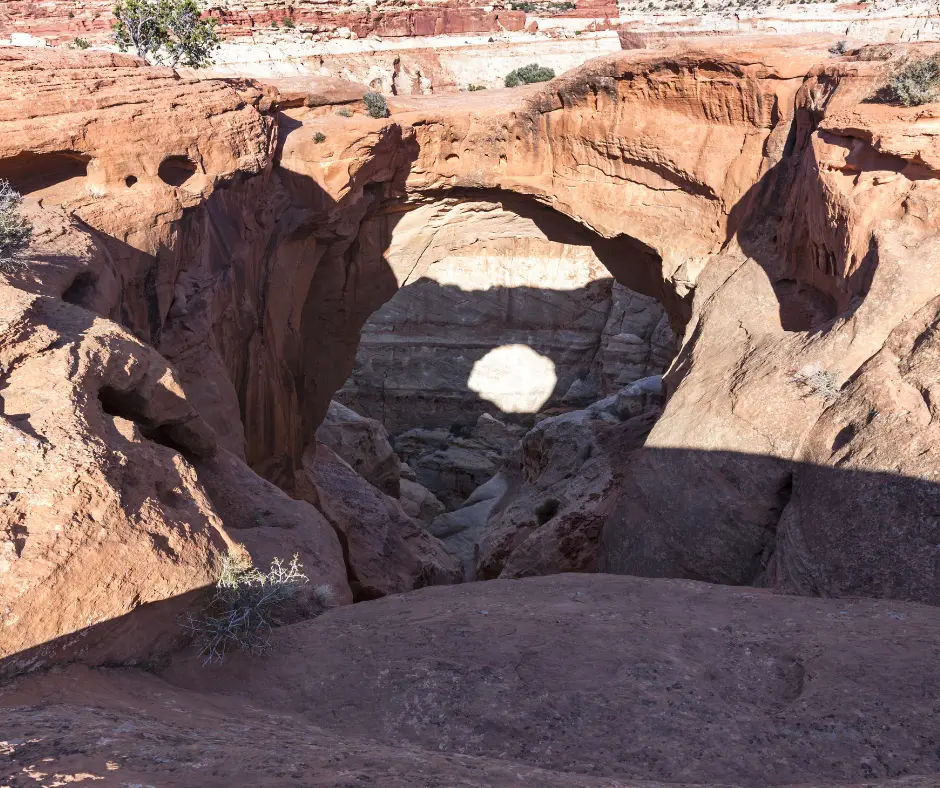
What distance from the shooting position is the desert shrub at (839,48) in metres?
12.2

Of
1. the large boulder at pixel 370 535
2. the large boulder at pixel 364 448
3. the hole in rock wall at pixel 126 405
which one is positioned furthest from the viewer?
the large boulder at pixel 364 448

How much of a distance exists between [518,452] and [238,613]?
1683 cm

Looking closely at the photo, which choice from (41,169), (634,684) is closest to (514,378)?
(41,169)

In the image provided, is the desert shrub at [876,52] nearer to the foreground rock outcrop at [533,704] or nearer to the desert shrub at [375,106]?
the foreground rock outcrop at [533,704]

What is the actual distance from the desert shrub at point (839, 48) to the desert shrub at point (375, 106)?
28.1 feet

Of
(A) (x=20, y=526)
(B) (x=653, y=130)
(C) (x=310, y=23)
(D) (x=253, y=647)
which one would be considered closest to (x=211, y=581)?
(D) (x=253, y=647)

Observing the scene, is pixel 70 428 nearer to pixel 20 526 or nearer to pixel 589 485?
pixel 20 526

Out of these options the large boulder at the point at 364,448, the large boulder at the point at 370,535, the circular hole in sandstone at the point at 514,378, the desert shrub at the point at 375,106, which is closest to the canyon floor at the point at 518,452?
the large boulder at the point at 370,535

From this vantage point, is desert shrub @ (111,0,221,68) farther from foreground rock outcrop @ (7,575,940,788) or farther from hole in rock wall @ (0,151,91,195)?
foreground rock outcrop @ (7,575,940,788)

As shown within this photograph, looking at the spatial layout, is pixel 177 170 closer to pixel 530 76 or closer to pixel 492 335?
pixel 530 76

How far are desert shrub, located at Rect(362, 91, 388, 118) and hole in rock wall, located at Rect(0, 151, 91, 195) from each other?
7.40 m

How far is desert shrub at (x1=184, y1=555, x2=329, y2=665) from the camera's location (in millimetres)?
4867

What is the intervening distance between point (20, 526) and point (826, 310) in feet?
32.4

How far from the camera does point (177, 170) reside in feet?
34.9
